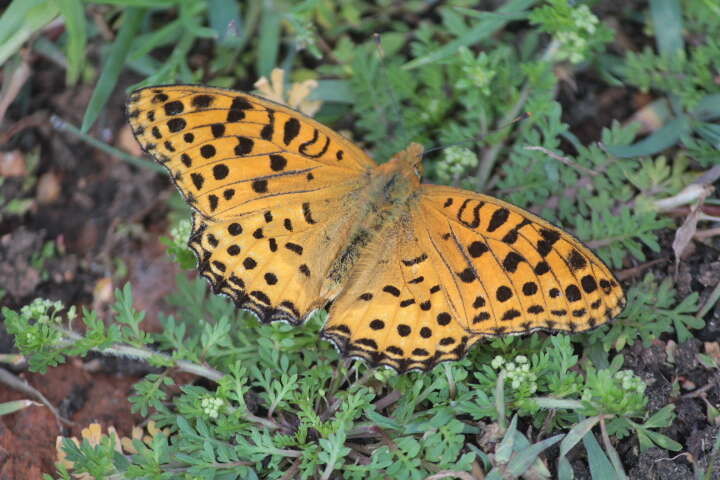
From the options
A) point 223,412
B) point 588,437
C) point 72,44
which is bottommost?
point 588,437

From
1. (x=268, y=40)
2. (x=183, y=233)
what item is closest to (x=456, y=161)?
(x=183, y=233)

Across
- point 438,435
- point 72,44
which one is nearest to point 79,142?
point 72,44

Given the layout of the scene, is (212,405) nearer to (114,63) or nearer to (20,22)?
(114,63)

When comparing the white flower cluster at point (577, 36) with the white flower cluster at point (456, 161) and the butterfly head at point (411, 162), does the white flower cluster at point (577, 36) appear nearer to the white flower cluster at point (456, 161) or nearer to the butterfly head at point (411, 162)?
the white flower cluster at point (456, 161)

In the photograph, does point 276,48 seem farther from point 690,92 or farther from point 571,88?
point 690,92

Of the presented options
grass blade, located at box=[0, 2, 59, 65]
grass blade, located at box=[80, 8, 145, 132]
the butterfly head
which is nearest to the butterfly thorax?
the butterfly head
